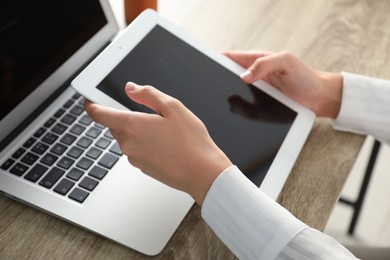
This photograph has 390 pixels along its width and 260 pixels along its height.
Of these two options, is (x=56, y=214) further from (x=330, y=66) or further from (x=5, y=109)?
(x=330, y=66)

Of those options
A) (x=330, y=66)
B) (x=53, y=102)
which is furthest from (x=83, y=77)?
(x=330, y=66)

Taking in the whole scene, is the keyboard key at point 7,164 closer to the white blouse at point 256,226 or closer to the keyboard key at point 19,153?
the keyboard key at point 19,153

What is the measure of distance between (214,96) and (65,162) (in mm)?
250

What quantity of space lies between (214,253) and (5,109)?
38 centimetres

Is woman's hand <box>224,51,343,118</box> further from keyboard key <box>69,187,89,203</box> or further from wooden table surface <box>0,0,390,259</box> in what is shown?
keyboard key <box>69,187,89,203</box>

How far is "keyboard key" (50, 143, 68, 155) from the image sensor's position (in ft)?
2.35

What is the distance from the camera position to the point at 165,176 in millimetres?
631

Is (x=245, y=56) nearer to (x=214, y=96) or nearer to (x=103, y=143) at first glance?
(x=214, y=96)

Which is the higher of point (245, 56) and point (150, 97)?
point (150, 97)

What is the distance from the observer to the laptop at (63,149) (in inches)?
26.2

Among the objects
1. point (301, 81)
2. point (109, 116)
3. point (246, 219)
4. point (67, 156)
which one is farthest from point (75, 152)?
point (301, 81)

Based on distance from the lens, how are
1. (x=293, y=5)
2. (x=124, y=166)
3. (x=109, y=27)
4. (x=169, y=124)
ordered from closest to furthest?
(x=169, y=124) → (x=124, y=166) → (x=109, y=27) → (x=293, y=5)

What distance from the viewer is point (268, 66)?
799 millimetres

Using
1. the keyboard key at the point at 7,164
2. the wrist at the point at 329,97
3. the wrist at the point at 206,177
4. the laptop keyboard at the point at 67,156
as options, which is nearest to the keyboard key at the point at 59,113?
the laptop keyboard at the point at 67,156
